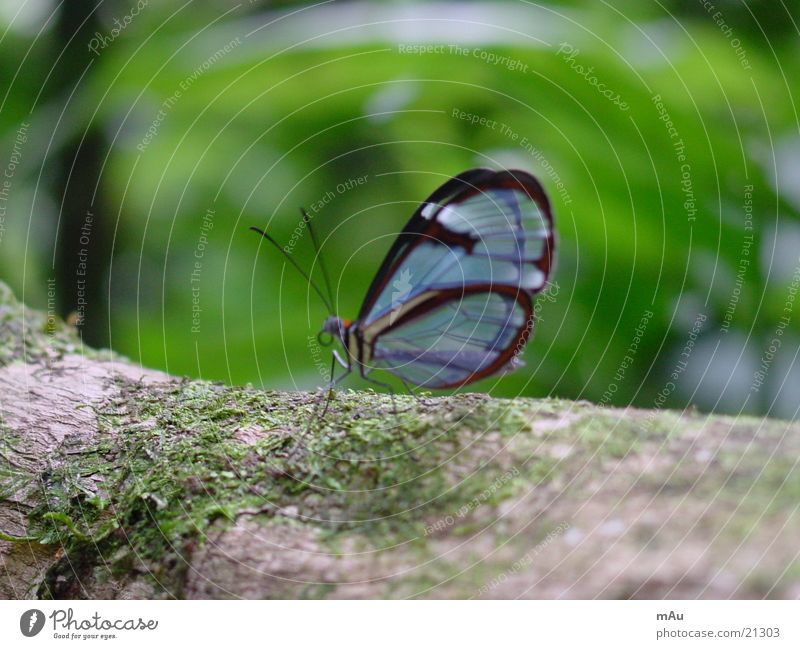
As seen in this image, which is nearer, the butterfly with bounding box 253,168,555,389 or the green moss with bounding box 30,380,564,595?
the green moss with bounding box 30,380,564,595

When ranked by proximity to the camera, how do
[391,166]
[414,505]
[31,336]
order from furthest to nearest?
1. [391,166]
2. [31,336]
3. [414,505]

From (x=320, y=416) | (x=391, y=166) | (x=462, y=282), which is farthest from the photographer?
(x=391, y=166)

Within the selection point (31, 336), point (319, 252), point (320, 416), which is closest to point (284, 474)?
point (320, 416)

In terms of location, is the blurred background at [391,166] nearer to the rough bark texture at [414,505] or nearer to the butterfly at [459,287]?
the butterfly at [459,287]

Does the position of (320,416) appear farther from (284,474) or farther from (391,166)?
(391,166)

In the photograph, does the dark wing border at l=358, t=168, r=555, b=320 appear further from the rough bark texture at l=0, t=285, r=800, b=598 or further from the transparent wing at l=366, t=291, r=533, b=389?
the rough bark texture at l=0, t=285, r=800, b=598
